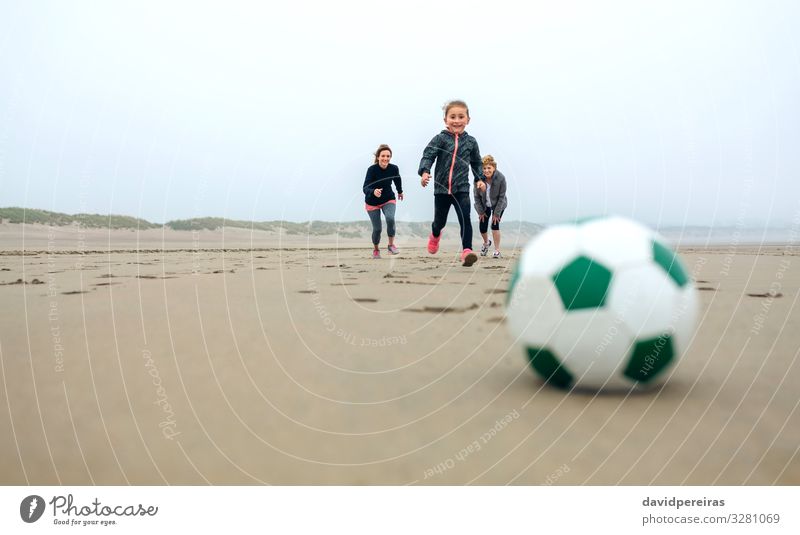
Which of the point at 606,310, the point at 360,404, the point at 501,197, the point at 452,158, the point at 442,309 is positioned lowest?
the point at 360,404

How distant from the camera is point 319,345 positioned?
12.7 feet

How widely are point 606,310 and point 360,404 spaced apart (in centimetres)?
106

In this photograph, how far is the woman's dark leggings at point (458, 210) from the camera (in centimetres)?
771

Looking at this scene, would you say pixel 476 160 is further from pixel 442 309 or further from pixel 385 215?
pixel 442 309

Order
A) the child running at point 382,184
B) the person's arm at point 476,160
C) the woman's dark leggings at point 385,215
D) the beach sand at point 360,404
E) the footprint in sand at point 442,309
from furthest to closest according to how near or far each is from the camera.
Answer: the woman's dark leggings at point 385,215 < the child running at point 382,184 < the person's arm at point 476,160 < the footprint in sand at point 442,309 < the beach sand at point 360,404

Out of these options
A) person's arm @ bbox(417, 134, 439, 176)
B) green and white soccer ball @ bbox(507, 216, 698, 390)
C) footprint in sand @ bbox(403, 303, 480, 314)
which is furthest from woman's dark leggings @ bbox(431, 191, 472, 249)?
green and white soccer ball @ bbox(507, 216, 698, 390)

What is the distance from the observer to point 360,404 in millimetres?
2742

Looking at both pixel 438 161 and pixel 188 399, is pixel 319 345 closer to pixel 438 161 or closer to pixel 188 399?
pixel 188 399

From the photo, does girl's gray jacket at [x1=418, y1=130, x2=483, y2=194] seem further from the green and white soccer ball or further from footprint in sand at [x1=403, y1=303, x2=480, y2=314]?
the green and white soccer ball

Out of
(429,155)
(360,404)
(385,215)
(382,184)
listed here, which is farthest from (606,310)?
(385,215)

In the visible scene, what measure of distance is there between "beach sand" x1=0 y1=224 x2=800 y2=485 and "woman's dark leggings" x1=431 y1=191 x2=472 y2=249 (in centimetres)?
266

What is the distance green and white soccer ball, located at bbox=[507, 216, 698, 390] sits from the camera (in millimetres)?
2703

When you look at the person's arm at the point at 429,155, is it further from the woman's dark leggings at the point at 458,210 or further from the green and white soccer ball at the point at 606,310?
the green and white soccer ball at the point at 606,310

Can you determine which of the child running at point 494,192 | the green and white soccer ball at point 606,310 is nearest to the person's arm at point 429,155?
the child running at point 494,192
